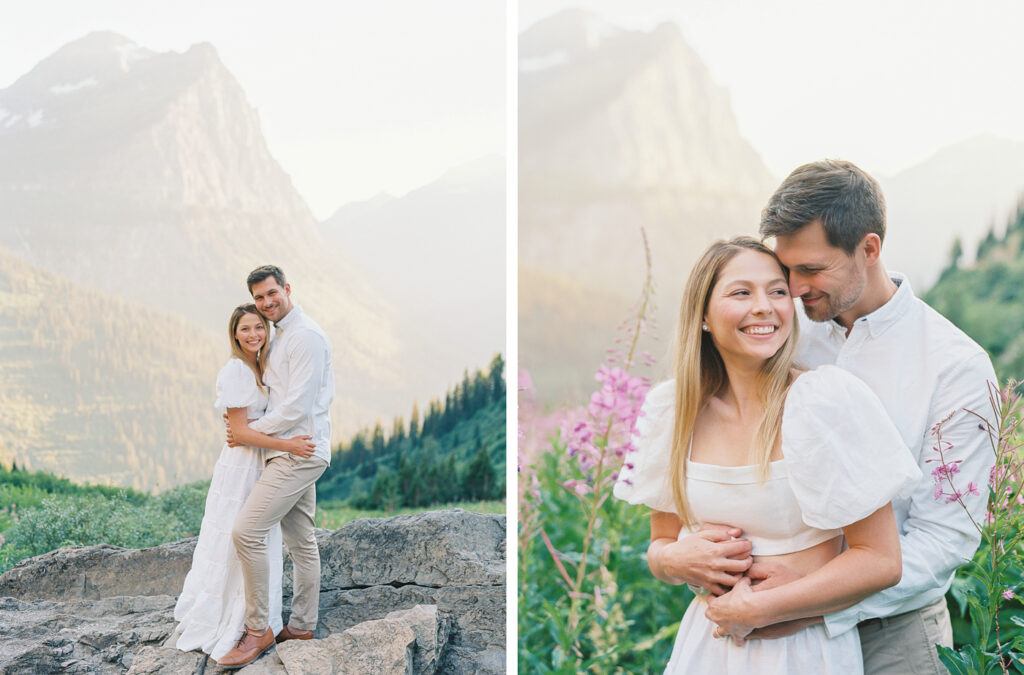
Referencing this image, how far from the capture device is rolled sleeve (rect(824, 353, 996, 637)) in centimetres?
181

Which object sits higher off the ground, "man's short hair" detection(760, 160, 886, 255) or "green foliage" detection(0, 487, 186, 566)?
"man's short hair" detection(760, 160, 886, 255)

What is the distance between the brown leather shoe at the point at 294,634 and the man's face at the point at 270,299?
1.30 metres

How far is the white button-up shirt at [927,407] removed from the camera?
1.84 m

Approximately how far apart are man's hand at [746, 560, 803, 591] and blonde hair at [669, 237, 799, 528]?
0.18 metres

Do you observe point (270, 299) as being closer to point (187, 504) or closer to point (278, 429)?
point (278, 429)

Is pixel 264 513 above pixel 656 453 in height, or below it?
below

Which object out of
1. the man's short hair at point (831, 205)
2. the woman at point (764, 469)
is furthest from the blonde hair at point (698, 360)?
the man's short hair at point (831, 205)

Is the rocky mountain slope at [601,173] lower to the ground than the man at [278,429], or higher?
higher

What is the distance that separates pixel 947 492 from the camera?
1864 millimetres

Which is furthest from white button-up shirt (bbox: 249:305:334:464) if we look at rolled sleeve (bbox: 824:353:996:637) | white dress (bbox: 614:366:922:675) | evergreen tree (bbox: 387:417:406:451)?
evergreen tree (bbox: 387:417:406:451)

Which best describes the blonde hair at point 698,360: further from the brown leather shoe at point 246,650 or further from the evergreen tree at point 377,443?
the evergreen tree at point 377,443

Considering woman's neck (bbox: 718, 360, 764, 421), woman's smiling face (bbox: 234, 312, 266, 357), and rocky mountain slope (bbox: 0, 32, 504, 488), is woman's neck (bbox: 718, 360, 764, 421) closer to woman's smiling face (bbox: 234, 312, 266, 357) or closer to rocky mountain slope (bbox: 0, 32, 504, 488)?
woman's smiling face (bbox: 234, 312, 266, 357)

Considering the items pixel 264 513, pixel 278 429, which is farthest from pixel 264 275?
pixel 264 513

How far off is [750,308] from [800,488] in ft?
1.21
